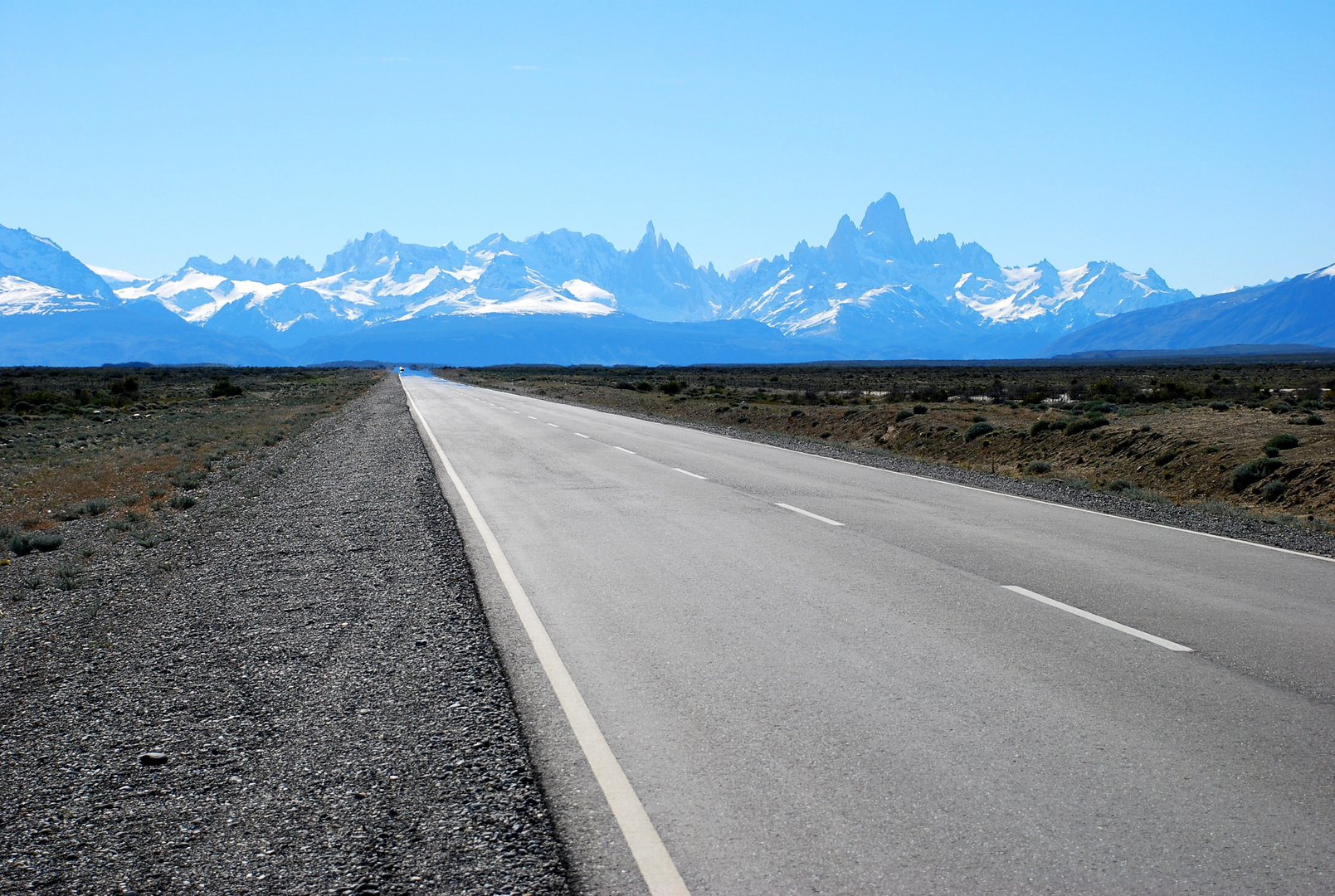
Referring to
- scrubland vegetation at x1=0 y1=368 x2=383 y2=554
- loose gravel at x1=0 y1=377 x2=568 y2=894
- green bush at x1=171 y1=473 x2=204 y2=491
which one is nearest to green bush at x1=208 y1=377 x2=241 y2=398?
scrubland vegetation at x1=0 y1=368 x2=383 y2=554

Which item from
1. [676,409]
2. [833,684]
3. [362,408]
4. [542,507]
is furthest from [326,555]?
[676,409]

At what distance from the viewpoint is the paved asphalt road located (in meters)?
3.46

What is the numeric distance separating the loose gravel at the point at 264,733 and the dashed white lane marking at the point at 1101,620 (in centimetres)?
419

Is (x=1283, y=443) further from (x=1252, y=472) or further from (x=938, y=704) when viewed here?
(x=938, y=704)

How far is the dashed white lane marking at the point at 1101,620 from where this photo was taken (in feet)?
19.9

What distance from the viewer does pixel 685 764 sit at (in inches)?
168

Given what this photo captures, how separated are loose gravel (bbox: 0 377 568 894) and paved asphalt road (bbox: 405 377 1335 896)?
1.19 ft

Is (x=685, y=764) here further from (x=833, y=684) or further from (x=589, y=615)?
(x=589, y=615)

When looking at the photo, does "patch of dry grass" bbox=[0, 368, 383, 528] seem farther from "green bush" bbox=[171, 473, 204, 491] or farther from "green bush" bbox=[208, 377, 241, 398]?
Answer: "green bush" bbox=[208, 377, 241, 398]

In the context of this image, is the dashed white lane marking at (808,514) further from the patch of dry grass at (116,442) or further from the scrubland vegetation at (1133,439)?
the patch of dry grass at (116,442)

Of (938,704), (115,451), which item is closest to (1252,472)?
(938,704)

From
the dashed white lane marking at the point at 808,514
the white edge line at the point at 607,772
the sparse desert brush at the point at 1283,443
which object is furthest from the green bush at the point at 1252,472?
the white edge line at the point at 607,772

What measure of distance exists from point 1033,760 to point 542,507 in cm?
902

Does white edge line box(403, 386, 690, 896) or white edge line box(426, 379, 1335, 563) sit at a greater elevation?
white edge line box(403, 386, 690, 896)
